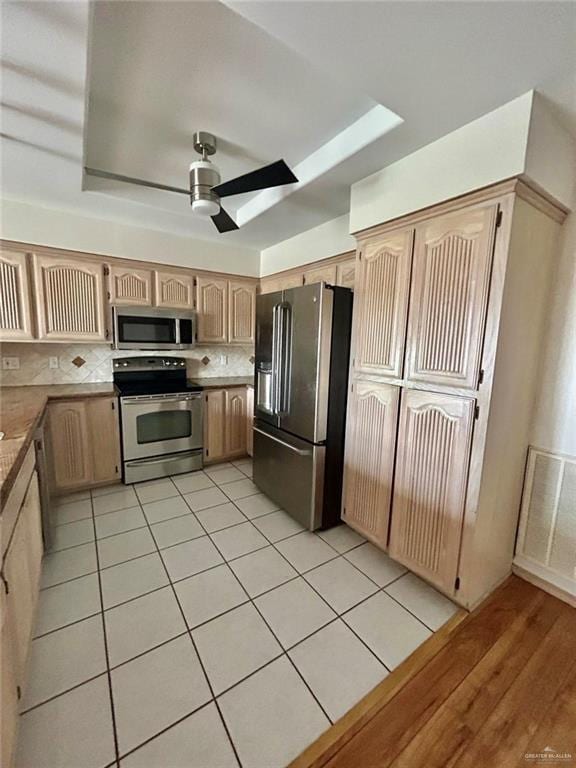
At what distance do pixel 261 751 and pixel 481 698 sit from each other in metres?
0.90

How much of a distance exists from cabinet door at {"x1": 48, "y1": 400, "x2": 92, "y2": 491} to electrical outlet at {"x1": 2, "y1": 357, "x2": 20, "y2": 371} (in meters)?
0.64

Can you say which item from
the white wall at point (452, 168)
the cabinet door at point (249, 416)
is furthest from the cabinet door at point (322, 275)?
the cabinet door at point (249, 416)

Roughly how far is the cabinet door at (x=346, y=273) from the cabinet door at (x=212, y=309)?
1.44 meters

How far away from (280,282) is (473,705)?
3.44 m

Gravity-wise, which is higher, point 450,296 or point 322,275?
point 322,275

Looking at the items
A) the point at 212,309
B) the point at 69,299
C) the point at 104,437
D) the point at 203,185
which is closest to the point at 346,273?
the point at 203,185

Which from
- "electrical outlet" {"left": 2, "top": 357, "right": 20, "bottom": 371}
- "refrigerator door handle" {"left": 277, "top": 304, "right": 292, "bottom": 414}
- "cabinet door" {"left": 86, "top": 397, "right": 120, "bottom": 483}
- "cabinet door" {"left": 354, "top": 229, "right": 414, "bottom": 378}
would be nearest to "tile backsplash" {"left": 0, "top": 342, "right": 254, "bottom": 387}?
"electrical outlet" {"left": 2, "top": 357, "right": 20, "bottom": 371}

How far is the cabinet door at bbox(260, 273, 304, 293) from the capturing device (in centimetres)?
333

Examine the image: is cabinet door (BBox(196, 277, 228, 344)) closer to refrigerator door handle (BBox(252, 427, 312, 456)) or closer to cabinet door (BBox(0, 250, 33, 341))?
refrigerator door handle (BBox(252, 427, 312, 456))

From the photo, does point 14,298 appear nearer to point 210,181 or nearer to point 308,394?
point 210,181

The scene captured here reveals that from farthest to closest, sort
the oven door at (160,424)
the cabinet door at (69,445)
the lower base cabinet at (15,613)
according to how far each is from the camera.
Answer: the oven door at (160,424), the cabinet door at (69,445), the lower base cabinet at (15,613)

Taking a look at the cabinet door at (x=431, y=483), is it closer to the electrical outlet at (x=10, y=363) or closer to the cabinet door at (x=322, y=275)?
the cabinet door at (x=322, y=275)

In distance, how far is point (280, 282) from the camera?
359 cm

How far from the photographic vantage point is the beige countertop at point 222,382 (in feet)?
11.6
